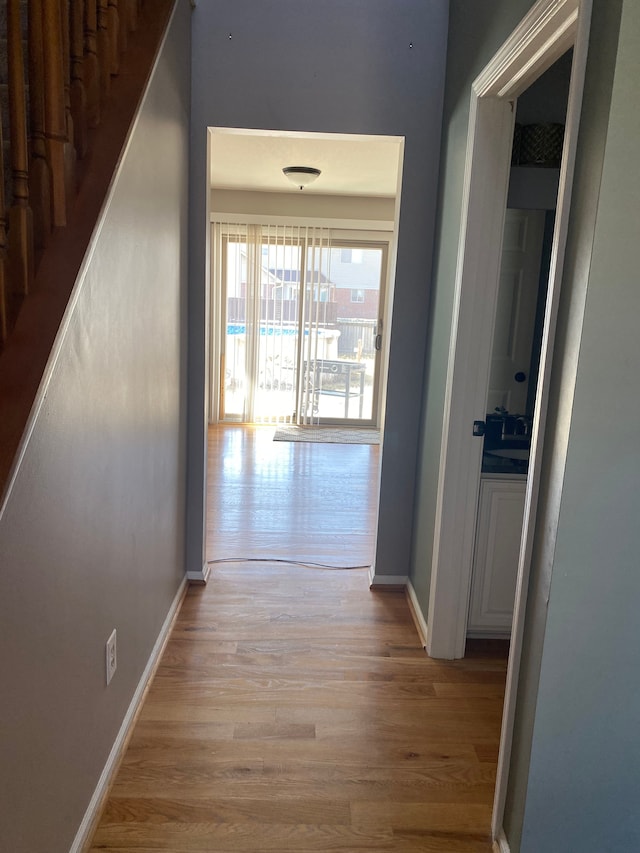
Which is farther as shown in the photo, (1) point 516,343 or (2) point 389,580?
(2) point 389,580

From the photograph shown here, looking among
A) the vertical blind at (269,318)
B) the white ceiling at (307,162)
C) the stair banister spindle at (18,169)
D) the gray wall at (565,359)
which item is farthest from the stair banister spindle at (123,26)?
the vertical blind at (269,318)

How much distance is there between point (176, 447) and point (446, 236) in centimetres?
144

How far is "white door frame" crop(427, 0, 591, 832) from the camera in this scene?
1.63m

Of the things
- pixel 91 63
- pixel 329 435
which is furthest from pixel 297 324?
pixel 91 63

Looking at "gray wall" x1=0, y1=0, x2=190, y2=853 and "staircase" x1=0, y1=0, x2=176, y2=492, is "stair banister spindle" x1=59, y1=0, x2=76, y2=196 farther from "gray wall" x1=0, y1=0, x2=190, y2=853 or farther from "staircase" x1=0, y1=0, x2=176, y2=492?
"gray wall" x1=0, y1=0, x2=190, y2=853

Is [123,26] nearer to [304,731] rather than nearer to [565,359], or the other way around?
[565,359]

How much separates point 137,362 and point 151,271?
1.14ft

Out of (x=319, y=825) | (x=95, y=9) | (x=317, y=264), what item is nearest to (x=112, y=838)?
(x=319, y=825)

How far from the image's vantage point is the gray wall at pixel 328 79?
2605 mm

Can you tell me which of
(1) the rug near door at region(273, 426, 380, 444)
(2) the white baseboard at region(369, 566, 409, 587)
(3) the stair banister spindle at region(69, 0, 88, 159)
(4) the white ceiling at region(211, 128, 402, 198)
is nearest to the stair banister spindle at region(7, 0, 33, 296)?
(3) the stair banister spindle at region(69, 0, 88, 159)

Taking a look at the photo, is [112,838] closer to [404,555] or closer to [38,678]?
[38,678]

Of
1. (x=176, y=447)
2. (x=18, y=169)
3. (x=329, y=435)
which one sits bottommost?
(x=329, y=435)

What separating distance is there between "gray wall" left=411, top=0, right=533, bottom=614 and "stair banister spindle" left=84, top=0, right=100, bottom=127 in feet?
4.00

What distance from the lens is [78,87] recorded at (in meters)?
1.59
